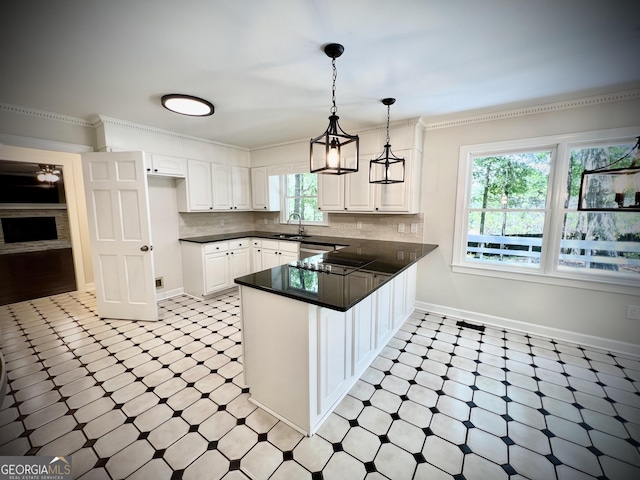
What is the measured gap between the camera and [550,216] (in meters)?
2.79

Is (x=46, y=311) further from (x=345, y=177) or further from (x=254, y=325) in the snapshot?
(x=345, y=177)

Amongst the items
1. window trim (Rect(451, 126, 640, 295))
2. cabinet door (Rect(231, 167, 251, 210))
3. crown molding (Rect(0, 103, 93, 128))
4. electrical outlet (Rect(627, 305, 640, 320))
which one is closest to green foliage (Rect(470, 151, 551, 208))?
window trim (Rect(451, 126, 640, 295))

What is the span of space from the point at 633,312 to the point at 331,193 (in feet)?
11.4

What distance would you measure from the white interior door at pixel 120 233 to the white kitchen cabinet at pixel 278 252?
5.42 feet

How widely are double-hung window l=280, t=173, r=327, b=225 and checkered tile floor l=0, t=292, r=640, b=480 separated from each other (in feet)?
7.82

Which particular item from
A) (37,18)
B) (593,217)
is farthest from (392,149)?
(37,18)

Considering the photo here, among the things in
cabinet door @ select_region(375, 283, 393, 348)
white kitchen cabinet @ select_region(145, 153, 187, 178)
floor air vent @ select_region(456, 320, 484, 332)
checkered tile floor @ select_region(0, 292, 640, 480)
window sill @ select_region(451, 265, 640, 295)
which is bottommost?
checkered tile floor @ select_region(0, 292, 640, 480)

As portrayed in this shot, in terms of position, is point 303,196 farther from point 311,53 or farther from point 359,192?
point 311,53

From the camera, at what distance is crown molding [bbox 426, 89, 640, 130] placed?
7.88 ft

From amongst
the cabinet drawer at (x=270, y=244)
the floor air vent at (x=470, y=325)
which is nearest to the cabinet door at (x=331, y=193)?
the cabinet drawer at (x=270, y=244)

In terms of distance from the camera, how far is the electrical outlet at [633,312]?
249cm

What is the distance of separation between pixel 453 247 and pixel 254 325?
2.69m

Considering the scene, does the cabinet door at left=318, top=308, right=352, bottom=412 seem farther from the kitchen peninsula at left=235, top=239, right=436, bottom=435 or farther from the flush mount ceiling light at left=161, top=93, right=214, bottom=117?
the flush mount ceiling light at left=161, top=93, right=214, bottom=117

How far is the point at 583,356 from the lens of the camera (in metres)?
2.53
